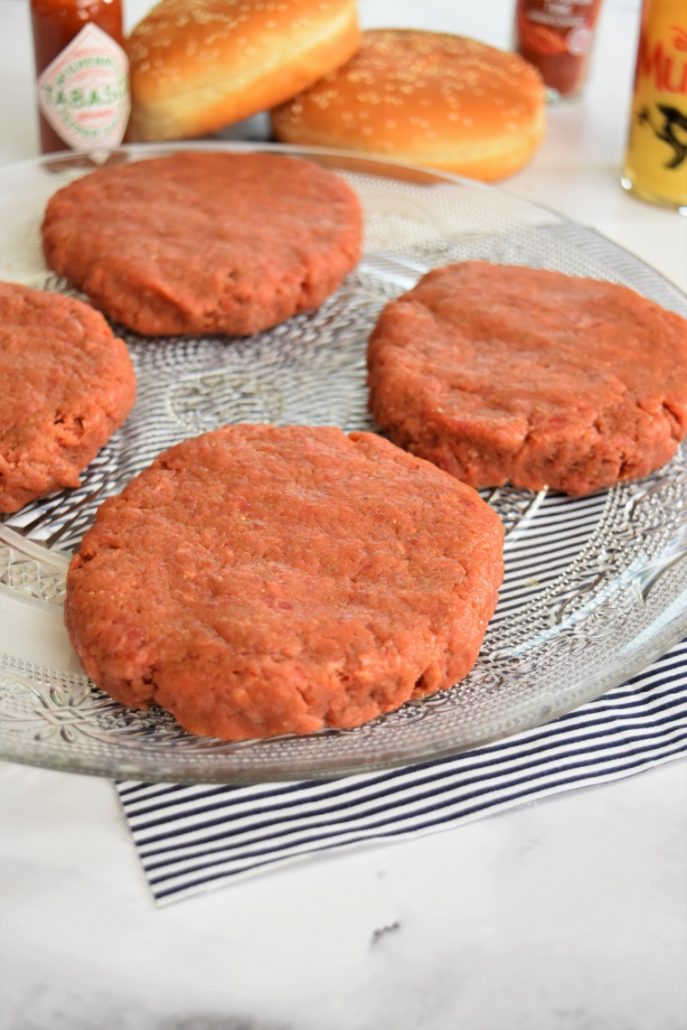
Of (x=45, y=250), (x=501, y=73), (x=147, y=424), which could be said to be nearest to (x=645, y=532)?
(x=147, y=424)

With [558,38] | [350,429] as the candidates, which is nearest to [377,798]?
[350,429]

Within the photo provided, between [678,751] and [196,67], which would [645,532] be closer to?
[678,751]

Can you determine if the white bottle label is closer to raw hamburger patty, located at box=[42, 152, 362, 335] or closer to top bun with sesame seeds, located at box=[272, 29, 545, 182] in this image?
raw hamburger patty, located at box=[42, 152, 362, 335]

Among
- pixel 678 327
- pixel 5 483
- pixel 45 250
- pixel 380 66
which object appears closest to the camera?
pixel 5 483

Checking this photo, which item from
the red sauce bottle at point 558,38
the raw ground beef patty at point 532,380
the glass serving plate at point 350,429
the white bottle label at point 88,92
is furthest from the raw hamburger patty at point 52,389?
the red sauce bottle at point 558,38

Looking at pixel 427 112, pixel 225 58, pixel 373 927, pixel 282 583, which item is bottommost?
pixel 373 927

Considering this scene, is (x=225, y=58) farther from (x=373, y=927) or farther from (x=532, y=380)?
(x=373, y=927)
